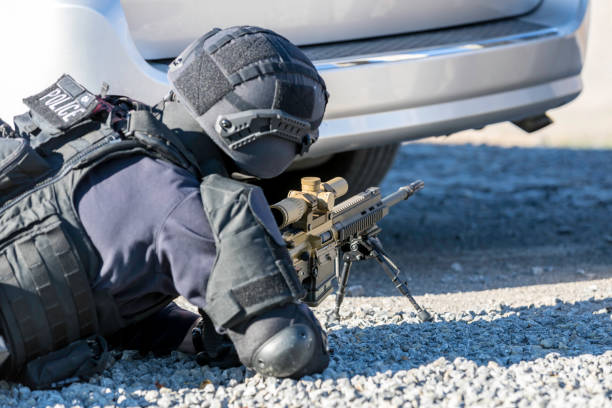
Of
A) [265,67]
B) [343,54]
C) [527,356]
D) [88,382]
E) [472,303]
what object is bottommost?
[472,303]

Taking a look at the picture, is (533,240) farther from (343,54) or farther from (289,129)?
(289,129)

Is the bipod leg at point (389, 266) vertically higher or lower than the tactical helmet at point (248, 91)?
lower

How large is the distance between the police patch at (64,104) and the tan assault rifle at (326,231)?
0.59 meters

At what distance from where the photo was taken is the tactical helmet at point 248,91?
2.29m

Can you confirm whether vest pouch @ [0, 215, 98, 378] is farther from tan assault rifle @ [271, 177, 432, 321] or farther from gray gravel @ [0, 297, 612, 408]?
tan assault rifle @ [271, 177, 432, 321]

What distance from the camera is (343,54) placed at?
10.9ft

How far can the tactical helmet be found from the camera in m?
2.29

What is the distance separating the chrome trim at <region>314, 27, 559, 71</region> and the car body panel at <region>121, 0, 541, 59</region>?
0.19 m

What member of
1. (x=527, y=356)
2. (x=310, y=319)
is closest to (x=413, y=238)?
(x=527, y=356)

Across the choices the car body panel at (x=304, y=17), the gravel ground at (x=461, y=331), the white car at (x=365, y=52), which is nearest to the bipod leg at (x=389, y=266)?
the gravel ground at (x=461, y=331)

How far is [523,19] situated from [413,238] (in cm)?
149

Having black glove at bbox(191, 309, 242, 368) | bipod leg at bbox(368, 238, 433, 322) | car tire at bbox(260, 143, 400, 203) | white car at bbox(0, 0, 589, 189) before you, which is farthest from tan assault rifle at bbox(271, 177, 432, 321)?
car tire at bbox(260, 143, 400, 203)

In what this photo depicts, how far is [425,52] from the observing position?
11.2ft

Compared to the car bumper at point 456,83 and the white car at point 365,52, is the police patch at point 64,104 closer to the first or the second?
the white car at point 365,52
